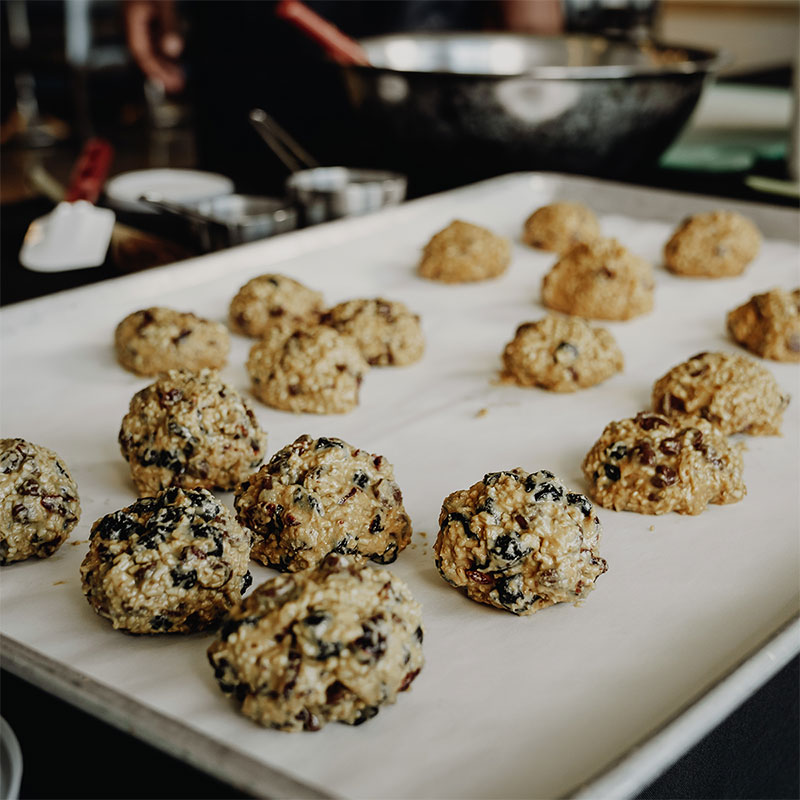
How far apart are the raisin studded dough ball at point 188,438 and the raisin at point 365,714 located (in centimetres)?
64

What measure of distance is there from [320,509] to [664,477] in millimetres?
567

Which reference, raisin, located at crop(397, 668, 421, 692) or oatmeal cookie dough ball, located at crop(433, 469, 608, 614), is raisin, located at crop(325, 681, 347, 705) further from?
oatmeal cookie dough ball, located at crop(433, 469, 608, 614)

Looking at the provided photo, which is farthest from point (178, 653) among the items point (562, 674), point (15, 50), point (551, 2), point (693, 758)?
point (15, 50)

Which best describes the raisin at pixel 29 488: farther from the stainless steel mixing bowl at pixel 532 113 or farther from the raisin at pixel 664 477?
the stainless steel mixing bowl at pixel 532 113

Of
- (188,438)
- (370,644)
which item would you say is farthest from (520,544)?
(188,438)

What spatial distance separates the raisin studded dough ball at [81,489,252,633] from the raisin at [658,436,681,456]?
0.72 metres

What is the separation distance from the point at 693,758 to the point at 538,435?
2.60 feet

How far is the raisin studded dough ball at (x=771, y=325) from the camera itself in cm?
220

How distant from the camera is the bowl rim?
9.43 ft

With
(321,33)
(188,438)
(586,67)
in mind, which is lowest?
(188,438)

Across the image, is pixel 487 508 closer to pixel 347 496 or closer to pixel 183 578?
pixel 347 496

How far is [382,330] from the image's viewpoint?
218cm

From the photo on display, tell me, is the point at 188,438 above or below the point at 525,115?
below

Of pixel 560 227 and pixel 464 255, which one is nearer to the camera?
pixel 464 255
